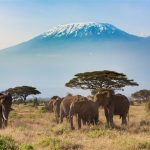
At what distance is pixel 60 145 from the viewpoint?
1525 centimetres

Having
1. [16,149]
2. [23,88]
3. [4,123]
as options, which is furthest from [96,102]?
[23,88]

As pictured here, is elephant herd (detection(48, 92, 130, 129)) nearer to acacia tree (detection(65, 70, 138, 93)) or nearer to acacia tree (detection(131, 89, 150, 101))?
acacia tree (detection(65, 70, 138, 93))

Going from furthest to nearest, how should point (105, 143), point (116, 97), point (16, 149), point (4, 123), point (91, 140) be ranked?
point (116, 97)
point (4, 123)
point (91, 140)
point (105, 143)
point (16, 149)

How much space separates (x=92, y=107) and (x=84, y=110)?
0.48 metres

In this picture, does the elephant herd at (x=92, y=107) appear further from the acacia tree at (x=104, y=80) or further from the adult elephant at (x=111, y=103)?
the acacia tree at (x=104, y=80)

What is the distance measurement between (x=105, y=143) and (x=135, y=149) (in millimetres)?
1464

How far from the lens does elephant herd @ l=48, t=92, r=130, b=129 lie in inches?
942

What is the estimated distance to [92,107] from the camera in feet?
79.3

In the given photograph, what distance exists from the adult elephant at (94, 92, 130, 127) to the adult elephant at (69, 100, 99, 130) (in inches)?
48.5

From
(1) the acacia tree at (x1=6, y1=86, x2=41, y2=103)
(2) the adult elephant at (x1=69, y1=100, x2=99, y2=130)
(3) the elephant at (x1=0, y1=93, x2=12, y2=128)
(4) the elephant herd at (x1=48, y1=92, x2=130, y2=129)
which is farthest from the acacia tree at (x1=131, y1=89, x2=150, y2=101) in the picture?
(3) the elephant at (x1=0, y1=93, x2=12, y2=128)

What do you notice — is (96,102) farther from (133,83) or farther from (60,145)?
(133,83)

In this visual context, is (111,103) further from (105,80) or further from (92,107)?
(105,80)

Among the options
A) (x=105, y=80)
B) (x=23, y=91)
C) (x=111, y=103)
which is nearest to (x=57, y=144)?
(x=111, y=103)

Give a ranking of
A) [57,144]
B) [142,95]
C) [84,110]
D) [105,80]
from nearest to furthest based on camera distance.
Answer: [57,144], [84,110], [105,80], [142,95]
